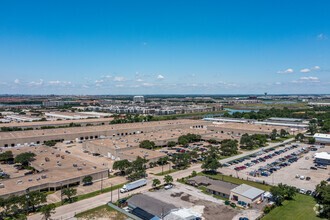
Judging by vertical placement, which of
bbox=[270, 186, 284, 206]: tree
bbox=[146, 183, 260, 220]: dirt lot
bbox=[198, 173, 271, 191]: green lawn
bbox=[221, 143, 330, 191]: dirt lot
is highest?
bbox=[270, 186, 284, 206]: tree

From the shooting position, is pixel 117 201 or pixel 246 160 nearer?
pixel 117 201

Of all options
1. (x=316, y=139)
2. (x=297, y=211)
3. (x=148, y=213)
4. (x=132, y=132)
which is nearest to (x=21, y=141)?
(x=132, y=132)

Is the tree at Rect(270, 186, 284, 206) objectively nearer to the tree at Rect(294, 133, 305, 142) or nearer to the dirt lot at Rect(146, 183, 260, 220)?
the dirt lot at Rect(146, 183, 260, 220)

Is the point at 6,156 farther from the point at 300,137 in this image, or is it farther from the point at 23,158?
the point at 300,137

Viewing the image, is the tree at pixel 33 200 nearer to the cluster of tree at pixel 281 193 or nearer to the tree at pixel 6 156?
the tree at pixel 6 156

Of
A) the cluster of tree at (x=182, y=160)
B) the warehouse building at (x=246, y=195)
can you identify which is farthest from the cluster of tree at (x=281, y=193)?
the cluster of tree at (x=182, y=160)

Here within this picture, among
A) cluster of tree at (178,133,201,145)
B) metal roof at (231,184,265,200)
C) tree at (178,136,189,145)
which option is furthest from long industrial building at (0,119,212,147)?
metal roof at (231,184,265,200)

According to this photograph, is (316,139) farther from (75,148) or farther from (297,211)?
(75,148)
